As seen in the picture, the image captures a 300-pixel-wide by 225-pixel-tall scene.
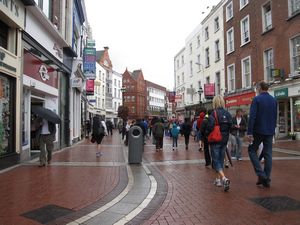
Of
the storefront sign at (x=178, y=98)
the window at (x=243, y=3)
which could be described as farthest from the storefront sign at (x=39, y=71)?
the storefront sign at (x=178, y=98)

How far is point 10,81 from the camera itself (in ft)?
34.0

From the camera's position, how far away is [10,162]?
10.2 meters

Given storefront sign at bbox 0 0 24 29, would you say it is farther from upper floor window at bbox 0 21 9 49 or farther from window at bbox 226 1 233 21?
window at bbox 226 1 233 21

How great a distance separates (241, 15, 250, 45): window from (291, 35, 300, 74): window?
5.87 m

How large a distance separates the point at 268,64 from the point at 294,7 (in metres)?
4.30

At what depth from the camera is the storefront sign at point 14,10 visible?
31.2ft

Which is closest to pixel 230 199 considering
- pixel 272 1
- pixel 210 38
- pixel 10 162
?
pixel 10 162

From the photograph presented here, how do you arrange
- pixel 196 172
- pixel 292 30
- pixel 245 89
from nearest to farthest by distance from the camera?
pixel 196 172, pixel 292 30, pixel 245 89

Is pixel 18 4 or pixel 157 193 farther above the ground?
pixel 18 4

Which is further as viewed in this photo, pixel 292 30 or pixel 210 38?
pixel 210 38

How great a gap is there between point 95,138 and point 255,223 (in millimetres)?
10033

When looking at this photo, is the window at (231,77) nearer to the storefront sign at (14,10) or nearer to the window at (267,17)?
the window at (267,17)

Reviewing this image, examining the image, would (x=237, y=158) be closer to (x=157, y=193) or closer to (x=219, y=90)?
(x=157, y=193)

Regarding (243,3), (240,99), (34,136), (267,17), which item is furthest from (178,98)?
(34,136)
